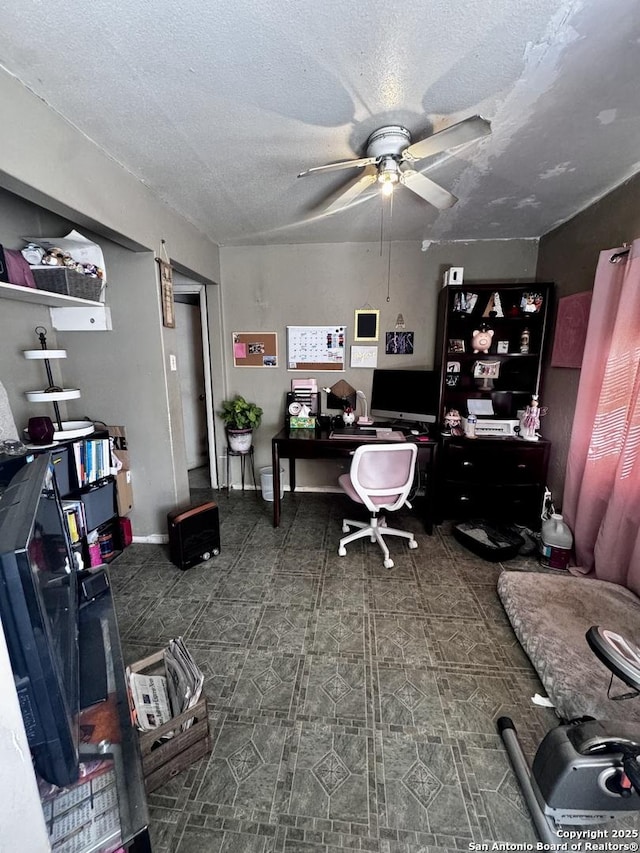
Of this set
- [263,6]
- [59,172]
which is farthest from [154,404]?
[263,6]

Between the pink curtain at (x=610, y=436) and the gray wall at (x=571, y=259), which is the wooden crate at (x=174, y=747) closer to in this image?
the pink curtain at (x=610, y=436)

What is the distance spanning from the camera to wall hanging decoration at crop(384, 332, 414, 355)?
3125mm

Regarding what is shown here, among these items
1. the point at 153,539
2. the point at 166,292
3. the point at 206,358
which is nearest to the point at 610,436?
the point at 166,292

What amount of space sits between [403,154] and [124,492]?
2.56 m

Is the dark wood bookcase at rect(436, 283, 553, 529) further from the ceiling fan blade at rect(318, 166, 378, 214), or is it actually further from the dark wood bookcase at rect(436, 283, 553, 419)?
the ceiling fan blade at rect(318, 166, 378, 214)

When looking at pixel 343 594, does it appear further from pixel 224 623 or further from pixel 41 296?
pixel 41 296

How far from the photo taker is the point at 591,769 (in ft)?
3.13

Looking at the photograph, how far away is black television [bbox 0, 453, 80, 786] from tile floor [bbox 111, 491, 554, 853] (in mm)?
607

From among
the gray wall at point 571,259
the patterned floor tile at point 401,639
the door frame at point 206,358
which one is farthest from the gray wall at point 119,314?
the gray wall at point 571,259

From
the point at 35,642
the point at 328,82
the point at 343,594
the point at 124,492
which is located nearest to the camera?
the point at 35,642

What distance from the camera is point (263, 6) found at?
3.26 feet

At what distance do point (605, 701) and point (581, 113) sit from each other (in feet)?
7.74

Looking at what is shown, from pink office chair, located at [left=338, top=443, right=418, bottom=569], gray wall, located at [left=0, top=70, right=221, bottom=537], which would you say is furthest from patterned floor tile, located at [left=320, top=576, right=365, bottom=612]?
gray wall, located at [left=0, top=70, right=221, bottom=537]

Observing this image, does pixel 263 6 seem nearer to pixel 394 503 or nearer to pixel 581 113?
pixel 581 113
